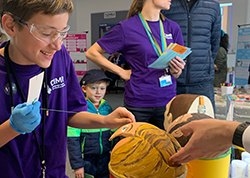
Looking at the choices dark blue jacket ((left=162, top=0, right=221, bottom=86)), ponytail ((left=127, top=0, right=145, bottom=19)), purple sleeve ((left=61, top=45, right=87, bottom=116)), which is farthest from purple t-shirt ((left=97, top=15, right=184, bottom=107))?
purple sleeve ((left=61, top=45, right=87, bottom=116))

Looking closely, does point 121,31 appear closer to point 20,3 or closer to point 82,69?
point 20,3

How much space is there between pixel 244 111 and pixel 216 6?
1.22m

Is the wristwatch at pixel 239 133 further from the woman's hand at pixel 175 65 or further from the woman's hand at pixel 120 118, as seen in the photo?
the woman's hand at pixel 175 65

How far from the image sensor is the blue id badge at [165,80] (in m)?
1.82

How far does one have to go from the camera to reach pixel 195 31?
209cm

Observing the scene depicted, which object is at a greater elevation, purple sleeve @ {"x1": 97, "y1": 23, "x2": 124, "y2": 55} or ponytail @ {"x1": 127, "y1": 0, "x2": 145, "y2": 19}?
ponytail @ {"x1": 127, "y1": 0, "x2": 145, "y2": 19}

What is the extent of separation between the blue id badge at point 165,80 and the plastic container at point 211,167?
36.6 inches

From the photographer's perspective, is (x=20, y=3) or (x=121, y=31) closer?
(x=20, y=3)

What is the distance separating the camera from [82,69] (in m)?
6.80

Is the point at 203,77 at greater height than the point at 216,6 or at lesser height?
lesser

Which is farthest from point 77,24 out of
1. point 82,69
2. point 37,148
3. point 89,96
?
point 37,148

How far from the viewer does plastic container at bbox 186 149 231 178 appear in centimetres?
94

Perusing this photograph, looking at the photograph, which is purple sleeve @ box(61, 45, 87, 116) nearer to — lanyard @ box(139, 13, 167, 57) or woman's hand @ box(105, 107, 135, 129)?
woman's hand @ box(105, 107, 135, 129)

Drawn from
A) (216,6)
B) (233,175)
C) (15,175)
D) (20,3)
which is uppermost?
(216,6)
